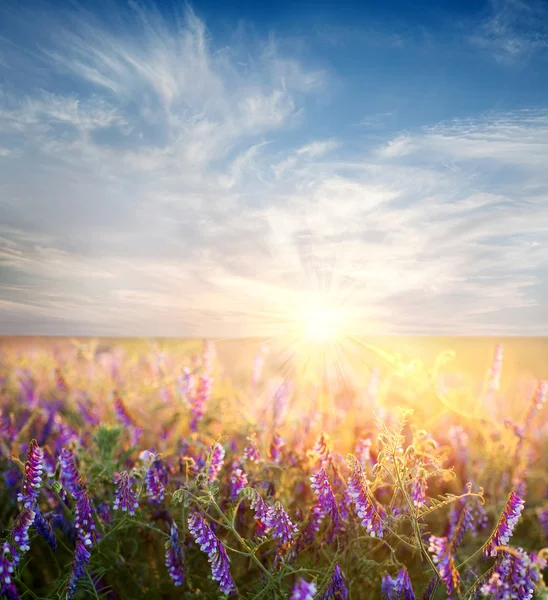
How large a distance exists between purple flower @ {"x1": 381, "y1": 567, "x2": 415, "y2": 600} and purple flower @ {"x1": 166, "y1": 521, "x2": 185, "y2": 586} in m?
0.84

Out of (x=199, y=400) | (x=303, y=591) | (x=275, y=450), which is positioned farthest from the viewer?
(x=199, y=400)

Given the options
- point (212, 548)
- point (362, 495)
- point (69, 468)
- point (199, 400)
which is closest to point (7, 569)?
point (69, 468)

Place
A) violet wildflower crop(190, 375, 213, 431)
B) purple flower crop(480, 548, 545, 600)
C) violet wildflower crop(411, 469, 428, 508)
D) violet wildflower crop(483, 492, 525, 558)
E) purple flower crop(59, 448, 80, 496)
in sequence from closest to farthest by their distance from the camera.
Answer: purple flower crop(480, 548, 545, 600) < violet wildflower crop(483, 492, 525, 558) < violet wildflower crop(411, 469, 428, 508) < purple flower crop(59, 448, 80, 496) < violet wildflower crop(190, 375, 213, 431)

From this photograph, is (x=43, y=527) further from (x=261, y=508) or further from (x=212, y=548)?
(x=261, y=508)

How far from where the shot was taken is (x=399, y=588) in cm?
210

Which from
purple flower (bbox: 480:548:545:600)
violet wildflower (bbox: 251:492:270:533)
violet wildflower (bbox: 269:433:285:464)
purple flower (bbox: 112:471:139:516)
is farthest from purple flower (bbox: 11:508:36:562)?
purple flower (bbox: 480:548:545:600)

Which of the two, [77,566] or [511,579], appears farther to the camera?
[77,566]

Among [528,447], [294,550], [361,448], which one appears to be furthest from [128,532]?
[528,447]

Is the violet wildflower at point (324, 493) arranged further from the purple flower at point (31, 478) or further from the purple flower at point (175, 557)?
the purple flower at point (31, 478)

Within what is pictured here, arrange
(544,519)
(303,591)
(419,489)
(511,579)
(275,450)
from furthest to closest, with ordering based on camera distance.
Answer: (544,519) → (275,450) → (419,489) → (511,579) → (303,591)

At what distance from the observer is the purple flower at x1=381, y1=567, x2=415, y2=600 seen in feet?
6.87

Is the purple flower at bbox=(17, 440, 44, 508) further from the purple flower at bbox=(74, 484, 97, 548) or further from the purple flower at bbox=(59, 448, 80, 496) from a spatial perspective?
the purple flower at bbox=(59, 448, 80, 496)

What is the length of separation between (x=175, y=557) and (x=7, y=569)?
25.2 inches

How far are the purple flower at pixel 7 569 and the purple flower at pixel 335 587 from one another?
1146 mm
